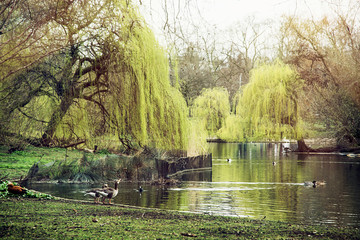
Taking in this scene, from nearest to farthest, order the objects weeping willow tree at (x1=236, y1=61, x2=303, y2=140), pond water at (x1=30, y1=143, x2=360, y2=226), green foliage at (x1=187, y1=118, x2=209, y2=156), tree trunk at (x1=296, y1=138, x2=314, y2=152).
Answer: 1. pond water at (x1=30, y1=143, x2=360, y2=226)
2. green foliage at (x1=187, y1=118, x2=209, y2=156)
3. weeping willow tree at (x1=236, y1=61, x2=303, y2=140)
4. tree trunk at (x1=296, y1=138, x2=314, y2=152)

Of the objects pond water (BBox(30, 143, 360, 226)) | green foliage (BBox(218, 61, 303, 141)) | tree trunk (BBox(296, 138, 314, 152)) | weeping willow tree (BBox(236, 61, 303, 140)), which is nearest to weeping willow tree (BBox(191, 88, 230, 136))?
green foliage (BBox(218, 61, 303, 141))

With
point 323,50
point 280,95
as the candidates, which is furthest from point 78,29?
point 280,95

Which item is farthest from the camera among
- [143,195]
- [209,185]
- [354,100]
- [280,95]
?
[280,95]

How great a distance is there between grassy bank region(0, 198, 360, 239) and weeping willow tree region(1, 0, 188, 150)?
3831mm

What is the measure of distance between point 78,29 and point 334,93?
1703cm

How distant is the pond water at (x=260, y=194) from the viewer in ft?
32.2

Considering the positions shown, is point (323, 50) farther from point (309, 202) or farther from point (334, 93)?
point (309, 202)

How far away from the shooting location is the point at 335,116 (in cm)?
2428

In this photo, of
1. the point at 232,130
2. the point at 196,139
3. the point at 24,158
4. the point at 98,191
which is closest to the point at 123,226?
the point at 98,191

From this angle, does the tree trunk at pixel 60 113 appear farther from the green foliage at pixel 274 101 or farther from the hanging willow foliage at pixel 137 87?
the green foliage at pixel 274 101

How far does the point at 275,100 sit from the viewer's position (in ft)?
95.4

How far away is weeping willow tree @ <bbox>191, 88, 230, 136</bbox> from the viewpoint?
3597cm

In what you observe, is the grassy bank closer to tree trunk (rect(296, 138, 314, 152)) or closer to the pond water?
the pond water

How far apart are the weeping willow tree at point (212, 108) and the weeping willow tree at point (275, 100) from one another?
5.02 metres
